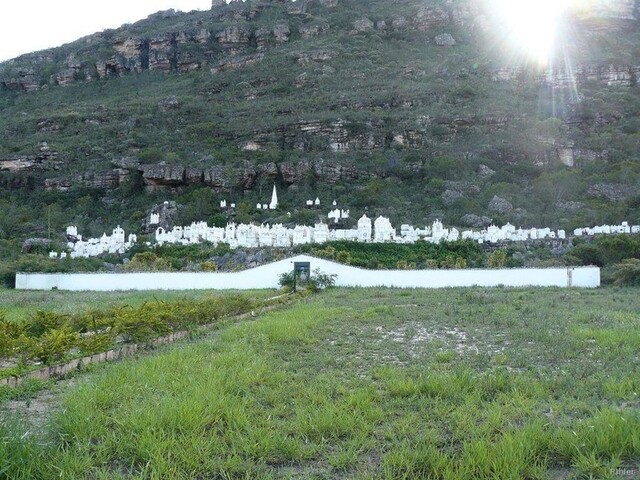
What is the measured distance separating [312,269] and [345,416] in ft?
64.0

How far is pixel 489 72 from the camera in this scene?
68.1m

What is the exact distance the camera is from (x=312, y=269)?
23.3 meters

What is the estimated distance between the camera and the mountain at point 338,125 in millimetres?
48594

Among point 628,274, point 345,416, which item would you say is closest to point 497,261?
point 628,274

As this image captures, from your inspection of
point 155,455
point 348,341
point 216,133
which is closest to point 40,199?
point 216,133

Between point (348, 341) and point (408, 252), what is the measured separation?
Result: 2491cm

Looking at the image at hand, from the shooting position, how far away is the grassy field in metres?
3.05

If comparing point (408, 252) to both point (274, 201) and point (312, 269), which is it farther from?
point (274, 201)

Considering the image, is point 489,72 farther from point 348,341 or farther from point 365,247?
point 348,341

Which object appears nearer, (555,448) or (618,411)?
(555,448)

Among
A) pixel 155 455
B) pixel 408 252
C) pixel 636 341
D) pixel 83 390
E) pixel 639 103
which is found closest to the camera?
pixel 155 455

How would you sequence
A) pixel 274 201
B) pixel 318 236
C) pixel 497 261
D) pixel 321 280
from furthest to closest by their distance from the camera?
pixel 274 201 → pixel 318 236 → pixel 497 261 → pixel 321 280

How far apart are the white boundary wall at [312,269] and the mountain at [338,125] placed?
20.4 metres

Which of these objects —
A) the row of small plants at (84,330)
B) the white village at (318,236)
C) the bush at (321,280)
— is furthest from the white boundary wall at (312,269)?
the row of small plants at (84,330)
